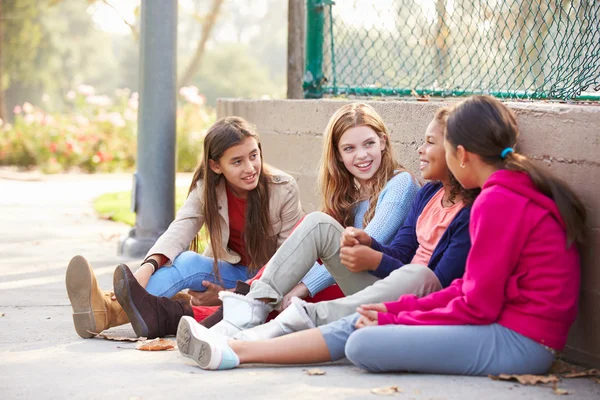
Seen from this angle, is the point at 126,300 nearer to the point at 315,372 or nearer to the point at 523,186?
the point at 315,372

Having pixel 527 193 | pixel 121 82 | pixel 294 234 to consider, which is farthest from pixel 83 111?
pixel 121 82

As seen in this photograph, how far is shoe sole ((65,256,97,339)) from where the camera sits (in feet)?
12.8

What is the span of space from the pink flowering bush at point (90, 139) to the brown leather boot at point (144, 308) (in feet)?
31.0

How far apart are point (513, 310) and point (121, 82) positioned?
42.5 metres

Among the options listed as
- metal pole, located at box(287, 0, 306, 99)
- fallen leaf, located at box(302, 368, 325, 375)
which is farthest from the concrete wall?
metal pole, located at box(287, 0, 306, 99)

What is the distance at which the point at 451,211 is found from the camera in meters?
3.59

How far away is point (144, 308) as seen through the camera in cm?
390

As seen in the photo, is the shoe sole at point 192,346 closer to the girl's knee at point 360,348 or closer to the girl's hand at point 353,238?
the girl's knee at point 360,348

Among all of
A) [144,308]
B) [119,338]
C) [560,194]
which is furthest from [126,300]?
[560,194]

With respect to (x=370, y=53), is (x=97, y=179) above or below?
below

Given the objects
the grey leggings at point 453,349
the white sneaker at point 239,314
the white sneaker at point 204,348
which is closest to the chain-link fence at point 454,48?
the grey leggings at point 453,349

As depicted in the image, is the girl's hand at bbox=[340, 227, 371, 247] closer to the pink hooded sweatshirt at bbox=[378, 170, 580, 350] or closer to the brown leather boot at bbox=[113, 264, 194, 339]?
the pink hooded sweatshirt at bbox=[378, 170, 580, 350]

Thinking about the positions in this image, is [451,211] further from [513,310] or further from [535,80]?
[535,80]

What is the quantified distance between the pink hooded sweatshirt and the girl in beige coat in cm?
163
